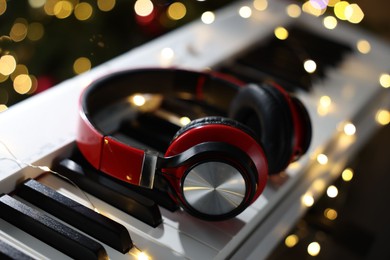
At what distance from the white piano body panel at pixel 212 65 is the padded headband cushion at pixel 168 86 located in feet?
0.29

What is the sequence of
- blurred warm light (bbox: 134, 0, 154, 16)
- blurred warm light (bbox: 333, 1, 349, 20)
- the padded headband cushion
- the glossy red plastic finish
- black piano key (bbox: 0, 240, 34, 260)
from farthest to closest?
blurred warm light (bbox: 333, 1, 349, 20)
blurred warm light (bbox: 134, 0, 154, 16)
the padded headband cushion
the glossy red plastic finish
black piano key (bbox: 0, 240, 34, 260)

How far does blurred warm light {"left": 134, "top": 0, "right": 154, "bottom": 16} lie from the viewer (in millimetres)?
1695

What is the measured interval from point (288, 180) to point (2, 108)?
56 centimetres

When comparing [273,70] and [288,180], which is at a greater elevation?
[273,70]

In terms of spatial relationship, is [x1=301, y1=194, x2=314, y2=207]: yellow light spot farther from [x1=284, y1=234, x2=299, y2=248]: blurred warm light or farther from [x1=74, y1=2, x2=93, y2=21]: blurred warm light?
[x1=74, y1=2, x2=93, y2=21]: blurred warm light

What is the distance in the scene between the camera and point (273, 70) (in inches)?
59.6

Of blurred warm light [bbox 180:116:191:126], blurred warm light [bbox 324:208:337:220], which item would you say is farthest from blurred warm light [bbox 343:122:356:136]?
blurred warm light [bbox 324:208:337:220]

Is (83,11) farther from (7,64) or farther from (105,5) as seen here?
(7,64)

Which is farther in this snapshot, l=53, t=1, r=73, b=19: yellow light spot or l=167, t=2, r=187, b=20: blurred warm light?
l=167, t=2, r=187, b=20: blurred warm light

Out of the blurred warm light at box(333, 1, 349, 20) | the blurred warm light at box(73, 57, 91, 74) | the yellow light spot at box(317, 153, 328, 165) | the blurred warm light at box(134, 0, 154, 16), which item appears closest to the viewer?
→ the yellow light spot at box(317, 153, 328, 165)

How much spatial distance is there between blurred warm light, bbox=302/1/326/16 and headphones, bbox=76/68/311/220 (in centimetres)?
82

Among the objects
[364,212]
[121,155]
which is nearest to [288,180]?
[121,155]

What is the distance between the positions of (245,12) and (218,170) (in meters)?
0.99

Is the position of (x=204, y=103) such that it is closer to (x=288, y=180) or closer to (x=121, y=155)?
(x=288, y=180)
